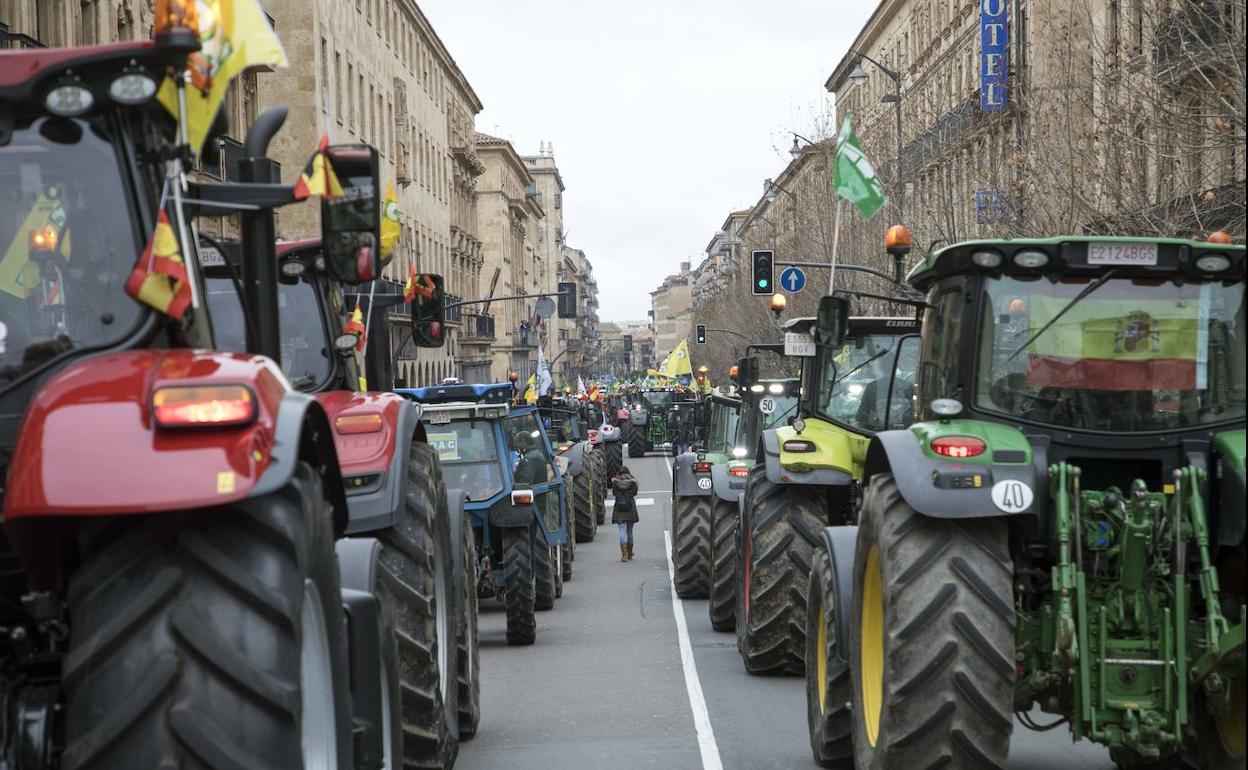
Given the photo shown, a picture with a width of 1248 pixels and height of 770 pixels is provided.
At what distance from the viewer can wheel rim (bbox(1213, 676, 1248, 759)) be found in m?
6.00

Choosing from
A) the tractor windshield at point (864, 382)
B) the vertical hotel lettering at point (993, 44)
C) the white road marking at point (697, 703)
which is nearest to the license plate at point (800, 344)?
the tractor windshield at point (864, 382)

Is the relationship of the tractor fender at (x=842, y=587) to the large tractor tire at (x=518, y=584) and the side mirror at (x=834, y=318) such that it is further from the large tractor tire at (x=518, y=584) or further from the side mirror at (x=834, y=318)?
the large tractor tire at (x=518, y=584)

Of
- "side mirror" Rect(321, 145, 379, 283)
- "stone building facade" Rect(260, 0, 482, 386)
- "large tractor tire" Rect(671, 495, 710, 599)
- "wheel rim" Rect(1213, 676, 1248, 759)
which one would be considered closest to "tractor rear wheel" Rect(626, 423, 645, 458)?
"stone building facade" Rect(260, 0, 482, 386)

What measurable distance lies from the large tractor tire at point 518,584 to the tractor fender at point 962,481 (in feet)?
31.0

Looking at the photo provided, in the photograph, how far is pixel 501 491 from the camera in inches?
664

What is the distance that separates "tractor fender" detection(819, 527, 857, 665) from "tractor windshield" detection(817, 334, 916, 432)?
176 inches

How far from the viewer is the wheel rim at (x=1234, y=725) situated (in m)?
6.00

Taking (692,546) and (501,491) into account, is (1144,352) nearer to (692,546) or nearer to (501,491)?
(501,491)

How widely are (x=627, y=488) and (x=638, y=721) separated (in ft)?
48.9

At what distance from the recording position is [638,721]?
37.8 feet

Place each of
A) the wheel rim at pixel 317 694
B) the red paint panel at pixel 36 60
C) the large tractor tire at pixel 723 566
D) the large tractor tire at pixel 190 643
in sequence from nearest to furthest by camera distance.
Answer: the large tractor tire at pixel 190 643 → the red paint panel at pixel 36 60 → the wheel rim at pixel 317 694 → the large tractor tire at pixel 723 566

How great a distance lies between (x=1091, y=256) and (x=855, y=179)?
1617 cm

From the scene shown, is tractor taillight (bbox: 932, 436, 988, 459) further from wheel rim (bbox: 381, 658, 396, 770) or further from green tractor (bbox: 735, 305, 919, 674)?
green tractor (bbox: 735, 305, 919, 674)

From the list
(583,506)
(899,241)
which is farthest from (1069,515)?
(583,506)
